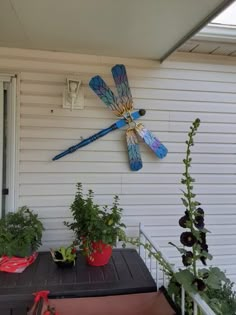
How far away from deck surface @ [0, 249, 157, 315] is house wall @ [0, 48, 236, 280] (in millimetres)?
399

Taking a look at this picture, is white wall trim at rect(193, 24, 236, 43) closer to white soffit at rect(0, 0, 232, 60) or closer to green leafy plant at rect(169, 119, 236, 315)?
white soffit at rect(0, 0, 232, 60)

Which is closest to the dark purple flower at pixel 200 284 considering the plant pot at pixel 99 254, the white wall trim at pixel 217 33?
the plant pot at pixel 99 254

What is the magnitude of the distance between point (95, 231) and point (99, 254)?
21cm

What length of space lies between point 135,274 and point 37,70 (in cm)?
179

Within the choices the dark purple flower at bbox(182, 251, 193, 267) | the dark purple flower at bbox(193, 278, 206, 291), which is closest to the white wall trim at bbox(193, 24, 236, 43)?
the dark purple flower at bbox(182, 251, 193, 267)

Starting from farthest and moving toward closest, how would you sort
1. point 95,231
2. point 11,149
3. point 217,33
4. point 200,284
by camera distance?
point 11,149, point 217,33, point 95,231, point 200,284

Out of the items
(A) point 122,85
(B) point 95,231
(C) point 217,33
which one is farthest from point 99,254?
(C) point 217,33

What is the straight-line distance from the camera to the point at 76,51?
237 centimetres

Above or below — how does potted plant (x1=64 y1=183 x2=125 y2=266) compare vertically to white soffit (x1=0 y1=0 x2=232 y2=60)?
below

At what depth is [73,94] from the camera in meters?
2.37

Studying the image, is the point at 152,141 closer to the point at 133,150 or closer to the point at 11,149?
the point at 133,150

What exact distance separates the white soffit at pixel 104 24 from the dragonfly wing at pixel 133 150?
0.68m

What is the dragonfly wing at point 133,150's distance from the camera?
2467 mm

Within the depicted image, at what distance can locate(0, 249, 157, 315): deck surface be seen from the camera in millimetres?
1743
